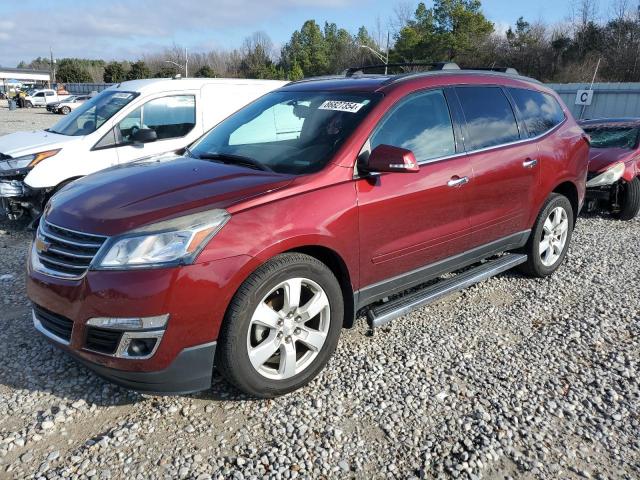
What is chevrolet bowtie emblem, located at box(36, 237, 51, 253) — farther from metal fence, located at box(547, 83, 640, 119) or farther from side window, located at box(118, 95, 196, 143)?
metal fence, located at box(547, 83, 640, 119)

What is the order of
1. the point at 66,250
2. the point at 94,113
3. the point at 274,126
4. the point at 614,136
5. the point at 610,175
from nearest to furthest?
the point at 66,250
the point at 274,126
the point at 94,113
the point at 610,175
the point at 614,136

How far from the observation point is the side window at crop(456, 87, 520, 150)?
13.2 feet

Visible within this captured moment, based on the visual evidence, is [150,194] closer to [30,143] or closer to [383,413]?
[383,413]

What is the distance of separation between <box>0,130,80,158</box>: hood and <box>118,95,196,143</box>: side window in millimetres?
701

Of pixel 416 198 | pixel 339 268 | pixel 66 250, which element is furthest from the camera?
pixel 416 198

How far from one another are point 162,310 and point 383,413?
1.36 metres

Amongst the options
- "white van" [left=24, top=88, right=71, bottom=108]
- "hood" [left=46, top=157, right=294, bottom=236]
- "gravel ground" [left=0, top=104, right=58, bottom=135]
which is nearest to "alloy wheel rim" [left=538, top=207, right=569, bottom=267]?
"hood" [left=46, top=157, right=294, bottom=236]

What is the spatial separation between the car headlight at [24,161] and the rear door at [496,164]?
505 cm

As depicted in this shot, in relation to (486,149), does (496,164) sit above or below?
below

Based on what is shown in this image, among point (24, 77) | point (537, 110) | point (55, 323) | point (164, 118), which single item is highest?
point (24, 77)

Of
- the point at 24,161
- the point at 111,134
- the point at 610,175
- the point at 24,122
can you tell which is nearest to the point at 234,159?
the point at 111,134

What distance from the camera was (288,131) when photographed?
3.77m

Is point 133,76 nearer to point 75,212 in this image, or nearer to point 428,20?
point 428,20

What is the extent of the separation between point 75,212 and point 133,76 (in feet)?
246
